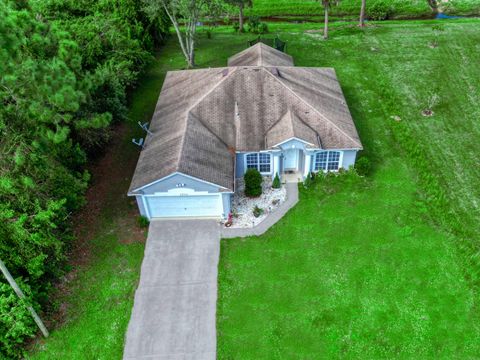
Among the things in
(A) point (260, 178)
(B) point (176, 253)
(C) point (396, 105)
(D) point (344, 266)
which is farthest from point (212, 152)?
(C) point (396, 105)

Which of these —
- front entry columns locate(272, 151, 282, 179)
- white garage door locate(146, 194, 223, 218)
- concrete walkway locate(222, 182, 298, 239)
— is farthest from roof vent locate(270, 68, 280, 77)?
white garage door locate(146, 194, 223, 218)

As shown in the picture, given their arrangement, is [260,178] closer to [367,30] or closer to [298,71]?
[298,71]

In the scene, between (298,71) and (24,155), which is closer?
(24,155)

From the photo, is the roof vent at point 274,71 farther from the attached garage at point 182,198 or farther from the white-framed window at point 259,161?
the attached garage at point 182,198

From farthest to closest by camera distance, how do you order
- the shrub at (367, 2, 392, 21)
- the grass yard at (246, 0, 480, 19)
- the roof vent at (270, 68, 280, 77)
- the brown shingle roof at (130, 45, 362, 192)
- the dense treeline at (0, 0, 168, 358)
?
the grass yard at (246, 0, 480, 19) → the shrub at (367, 2, 392, 21) → the roof vent at (270, 68, 280, 77) → the brown shingle roof at (130, 45, 362, 192) → the dense treeline at (0, 0, 168, 358)

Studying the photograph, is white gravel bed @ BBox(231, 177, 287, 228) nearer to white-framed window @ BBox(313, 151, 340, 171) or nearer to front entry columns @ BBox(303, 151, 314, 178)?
front entry columns @ BBox(303, 151, 314, 178)

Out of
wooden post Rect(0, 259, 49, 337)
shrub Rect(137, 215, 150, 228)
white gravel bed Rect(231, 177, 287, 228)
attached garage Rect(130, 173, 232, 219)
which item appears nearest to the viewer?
wooden post Rect(0, 259, 49, 337)

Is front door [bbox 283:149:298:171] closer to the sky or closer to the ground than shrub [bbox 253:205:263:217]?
closer to the sky
